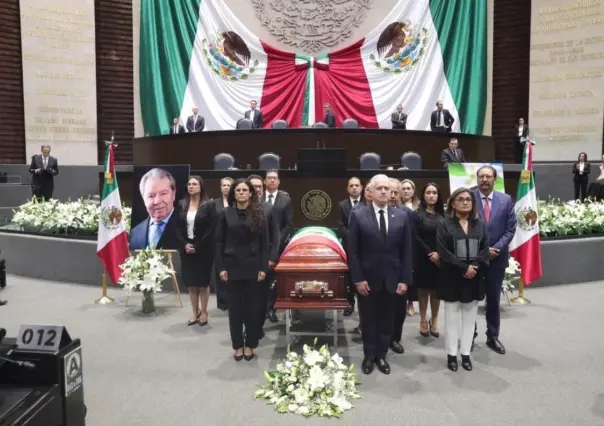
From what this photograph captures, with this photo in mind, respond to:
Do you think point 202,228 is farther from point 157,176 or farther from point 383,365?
point 383,365

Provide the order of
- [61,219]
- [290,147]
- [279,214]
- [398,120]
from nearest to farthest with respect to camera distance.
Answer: [279,214] < [61,219] < [290,147] < [398,120]

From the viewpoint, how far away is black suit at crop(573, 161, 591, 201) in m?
11.1

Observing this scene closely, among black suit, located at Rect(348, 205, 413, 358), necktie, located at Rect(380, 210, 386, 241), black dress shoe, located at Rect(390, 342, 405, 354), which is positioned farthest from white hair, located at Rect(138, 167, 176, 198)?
black dress shoe, located at Rect(390, 342, 405, 354)

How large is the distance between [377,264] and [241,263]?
103cm

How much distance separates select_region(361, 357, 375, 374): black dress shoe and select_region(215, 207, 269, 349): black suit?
0.88m

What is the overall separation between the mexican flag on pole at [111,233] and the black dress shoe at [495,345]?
3.89m

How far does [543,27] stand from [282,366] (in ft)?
40.7

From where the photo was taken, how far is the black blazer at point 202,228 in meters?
4.98

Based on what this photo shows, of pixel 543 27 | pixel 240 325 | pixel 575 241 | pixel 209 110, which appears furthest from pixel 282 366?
pixel 543 27

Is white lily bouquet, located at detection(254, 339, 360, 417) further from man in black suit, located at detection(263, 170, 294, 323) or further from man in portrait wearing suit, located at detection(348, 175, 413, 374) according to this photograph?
man in black suit, located at detection(263, 170, 294, 323)

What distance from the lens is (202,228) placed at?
4996mm

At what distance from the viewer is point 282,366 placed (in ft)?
11.8

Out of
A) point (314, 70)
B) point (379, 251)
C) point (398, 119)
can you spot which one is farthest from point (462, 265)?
point (314, 70)

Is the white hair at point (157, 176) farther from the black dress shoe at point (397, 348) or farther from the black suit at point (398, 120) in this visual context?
the black suit at point (398, 120)
